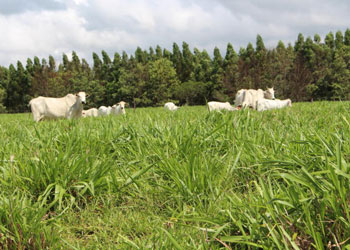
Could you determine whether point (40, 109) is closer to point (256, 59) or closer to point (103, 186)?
point (103, 186)

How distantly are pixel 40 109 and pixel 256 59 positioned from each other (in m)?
42.3

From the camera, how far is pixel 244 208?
1.53 metres

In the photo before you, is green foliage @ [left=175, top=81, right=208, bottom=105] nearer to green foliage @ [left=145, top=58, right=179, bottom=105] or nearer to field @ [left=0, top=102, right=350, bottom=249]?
green foliage @ [left=145, top=58, right=179, bottom=105]

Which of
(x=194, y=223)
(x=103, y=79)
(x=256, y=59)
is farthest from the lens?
(x=103, y=79)

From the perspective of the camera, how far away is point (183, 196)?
6.35 ft

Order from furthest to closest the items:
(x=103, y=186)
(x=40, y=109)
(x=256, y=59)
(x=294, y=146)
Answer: (x=256, y=59), (x=40, y=109), (x=294, y=146), (x=103, y=186)

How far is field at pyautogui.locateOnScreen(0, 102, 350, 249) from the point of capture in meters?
1.31

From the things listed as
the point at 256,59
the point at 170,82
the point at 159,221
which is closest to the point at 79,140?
the point at 159,221

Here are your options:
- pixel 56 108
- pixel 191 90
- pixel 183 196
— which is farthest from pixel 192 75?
pixel 183 196

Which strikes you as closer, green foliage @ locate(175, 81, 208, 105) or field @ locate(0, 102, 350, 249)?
field @ locate(0, 102, 350, 249)

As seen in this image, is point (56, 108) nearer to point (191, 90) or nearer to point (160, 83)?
point (191, 90)

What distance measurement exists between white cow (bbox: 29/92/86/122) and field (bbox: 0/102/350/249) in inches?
312

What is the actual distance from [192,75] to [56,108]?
1693 inches

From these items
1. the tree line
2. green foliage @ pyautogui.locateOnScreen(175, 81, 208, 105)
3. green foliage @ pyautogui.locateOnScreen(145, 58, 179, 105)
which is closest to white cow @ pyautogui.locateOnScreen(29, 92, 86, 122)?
the tree line
